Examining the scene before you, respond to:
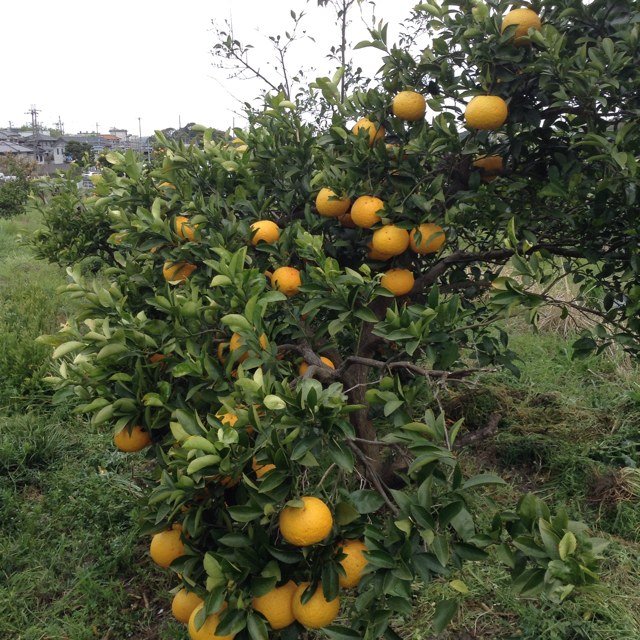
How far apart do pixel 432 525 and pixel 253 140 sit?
1342 mm

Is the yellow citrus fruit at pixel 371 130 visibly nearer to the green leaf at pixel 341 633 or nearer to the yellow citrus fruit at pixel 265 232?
the yellow citrus fruit at pixel 265 232

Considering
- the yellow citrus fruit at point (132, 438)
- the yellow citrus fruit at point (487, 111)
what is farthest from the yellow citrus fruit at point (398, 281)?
the yellow citrus fruit at point (132, 438)

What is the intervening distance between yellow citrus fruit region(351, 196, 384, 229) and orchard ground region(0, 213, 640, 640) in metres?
0.57

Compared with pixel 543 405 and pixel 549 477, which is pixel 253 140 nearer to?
pixel 549 477

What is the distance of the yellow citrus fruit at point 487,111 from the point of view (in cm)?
137

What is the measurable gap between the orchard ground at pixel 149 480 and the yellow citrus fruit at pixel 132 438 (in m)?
0.09

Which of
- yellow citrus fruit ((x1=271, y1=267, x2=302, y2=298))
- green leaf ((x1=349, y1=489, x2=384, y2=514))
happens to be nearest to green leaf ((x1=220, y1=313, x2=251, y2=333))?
yellow citrus fruit ((x1=271, y1=267, x2=302, y2=298))

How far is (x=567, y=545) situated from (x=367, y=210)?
1000 mm

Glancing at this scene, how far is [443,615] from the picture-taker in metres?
0.96

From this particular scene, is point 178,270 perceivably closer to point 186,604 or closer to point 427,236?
point 427,236

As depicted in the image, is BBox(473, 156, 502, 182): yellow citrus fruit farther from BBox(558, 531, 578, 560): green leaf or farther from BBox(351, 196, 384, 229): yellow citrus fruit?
BBox(558, 531, 578, 560): green leaf

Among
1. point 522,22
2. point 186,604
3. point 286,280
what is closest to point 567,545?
point 186,604

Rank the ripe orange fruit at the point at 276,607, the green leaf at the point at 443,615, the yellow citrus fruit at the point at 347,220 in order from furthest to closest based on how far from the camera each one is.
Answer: the yellow citrus fruit at the point at 347,220 < the ripe orange fruit at the point at 276,607 < the green leaf at the point at 443,615

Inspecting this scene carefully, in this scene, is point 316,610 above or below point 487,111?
below
